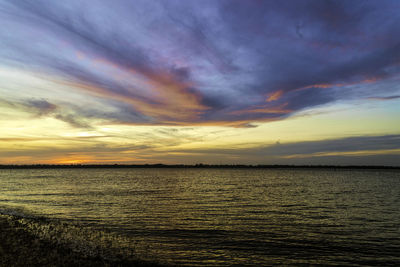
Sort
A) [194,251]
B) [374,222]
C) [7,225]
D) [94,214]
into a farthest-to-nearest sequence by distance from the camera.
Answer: [94,214]
[374,222]
[7,225]
[194,251]

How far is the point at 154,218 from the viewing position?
33.2 m

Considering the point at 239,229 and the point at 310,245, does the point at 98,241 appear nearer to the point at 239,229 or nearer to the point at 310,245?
the point at 239,229

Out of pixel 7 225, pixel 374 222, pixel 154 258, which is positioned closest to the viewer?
pixel 154 258

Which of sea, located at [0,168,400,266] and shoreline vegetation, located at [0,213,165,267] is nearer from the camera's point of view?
shoreline vegetation, located at [0,213,165,267]

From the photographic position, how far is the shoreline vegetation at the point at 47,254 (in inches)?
639

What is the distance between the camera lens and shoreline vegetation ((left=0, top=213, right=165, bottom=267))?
53.2 ft

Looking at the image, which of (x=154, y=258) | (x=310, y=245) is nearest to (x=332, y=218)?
(x=310, y=245)

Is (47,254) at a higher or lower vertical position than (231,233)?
higher

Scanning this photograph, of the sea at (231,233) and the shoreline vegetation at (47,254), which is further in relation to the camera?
the sea at (231,233)

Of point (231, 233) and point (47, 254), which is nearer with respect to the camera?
point (47, 254)

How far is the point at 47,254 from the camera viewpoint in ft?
58.4

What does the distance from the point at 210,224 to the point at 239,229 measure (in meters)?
3.83

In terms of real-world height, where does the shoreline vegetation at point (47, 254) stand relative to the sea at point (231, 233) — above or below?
above

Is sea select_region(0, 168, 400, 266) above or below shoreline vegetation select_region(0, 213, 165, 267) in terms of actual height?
below
